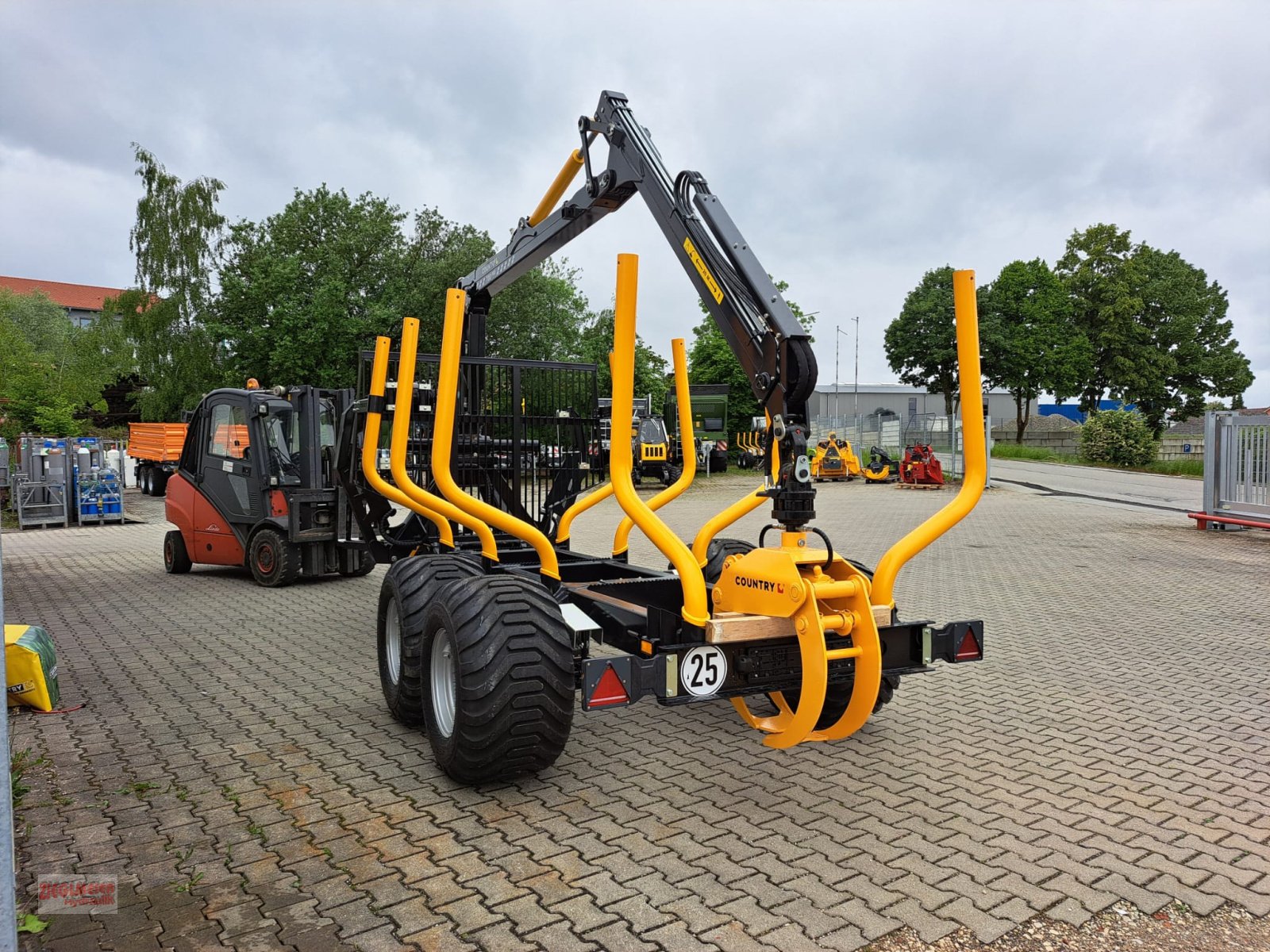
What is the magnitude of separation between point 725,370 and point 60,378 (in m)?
33.7

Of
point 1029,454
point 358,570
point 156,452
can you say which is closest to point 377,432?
point 358,570

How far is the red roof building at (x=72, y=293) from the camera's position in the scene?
104m

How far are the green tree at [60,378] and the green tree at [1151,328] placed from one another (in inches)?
1978

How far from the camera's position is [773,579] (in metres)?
4.11

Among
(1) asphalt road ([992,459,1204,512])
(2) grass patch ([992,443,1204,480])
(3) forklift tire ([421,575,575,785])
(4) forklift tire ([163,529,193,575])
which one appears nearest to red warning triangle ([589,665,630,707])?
(3) forklift tire ([421,575,575,785])

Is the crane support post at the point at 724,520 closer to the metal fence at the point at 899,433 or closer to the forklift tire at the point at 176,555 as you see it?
the forklift tire at the point at 176,555

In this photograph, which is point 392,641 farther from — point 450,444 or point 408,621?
point 450,444

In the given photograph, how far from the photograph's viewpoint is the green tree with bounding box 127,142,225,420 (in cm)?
3653

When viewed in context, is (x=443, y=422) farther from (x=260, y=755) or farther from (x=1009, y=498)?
(x=1009, y=498)

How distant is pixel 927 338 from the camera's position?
55594 mm

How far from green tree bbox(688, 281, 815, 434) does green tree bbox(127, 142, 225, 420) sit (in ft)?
73.6

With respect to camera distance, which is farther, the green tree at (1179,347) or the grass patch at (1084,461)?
the green tree at (1179,347)

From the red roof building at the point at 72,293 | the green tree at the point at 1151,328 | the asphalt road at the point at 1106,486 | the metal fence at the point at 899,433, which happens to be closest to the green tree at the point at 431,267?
the metal fence at the point at 899,433

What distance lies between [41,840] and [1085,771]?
15.7ft
